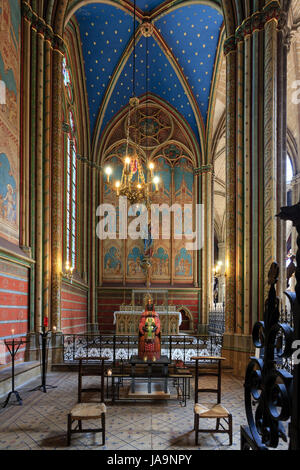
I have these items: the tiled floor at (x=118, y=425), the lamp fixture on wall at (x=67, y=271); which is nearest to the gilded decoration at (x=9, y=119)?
the lamp fixture on wall at (x=67, y=271)

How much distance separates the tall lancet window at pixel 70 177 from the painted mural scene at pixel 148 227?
16 centimetres

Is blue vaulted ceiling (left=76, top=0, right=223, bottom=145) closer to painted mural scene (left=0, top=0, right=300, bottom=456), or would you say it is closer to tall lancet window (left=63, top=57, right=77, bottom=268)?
painted mural scene (left=0, top=0, right=300, bottom=456)

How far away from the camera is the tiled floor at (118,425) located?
4.74 m

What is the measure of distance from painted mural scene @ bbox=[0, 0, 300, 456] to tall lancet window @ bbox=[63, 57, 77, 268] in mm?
158

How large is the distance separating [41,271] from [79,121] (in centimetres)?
965

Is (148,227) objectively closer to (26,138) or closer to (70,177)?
(70,177)

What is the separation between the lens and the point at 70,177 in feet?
49.2

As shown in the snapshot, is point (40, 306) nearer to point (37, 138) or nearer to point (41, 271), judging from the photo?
point (41, 271)

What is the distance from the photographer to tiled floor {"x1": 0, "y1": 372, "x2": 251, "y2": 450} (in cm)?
474

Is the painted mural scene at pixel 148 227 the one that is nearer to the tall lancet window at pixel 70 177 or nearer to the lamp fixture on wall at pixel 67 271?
the tall lancet window at pixel 70 177

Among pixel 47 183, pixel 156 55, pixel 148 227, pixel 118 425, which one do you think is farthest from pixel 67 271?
pixel 156 55

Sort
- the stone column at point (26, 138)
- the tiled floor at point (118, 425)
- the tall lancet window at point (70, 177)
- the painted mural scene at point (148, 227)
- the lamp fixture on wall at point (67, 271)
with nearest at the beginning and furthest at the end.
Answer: the tiled floor at point (118, 425), the painted mural scene at point (148, 227), the stone column at point (26, 138), the lamp fixture on wall at point (67, 271), the tall lancet window at point (70, 177)

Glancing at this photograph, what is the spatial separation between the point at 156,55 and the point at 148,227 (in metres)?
7.83
